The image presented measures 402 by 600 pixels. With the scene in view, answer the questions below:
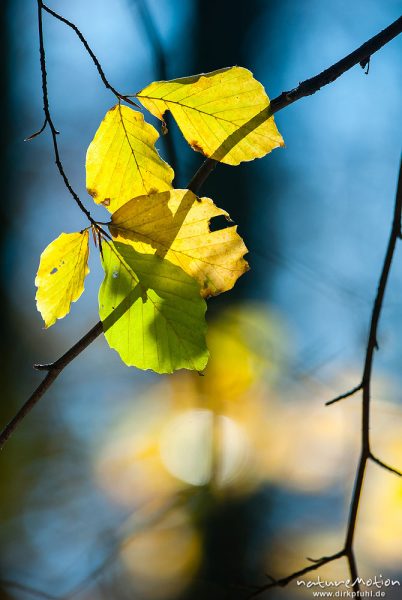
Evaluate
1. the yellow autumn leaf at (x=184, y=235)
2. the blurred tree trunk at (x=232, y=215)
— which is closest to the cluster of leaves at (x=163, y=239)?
the yellow autumn leaf at (x=184, y=235)

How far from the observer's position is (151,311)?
0.47m

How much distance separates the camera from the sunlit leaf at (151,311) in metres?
0.44

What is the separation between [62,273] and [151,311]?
0.08 m

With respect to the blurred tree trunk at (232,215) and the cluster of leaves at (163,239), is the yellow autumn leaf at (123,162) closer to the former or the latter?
the cluster of leaves at (163,239)

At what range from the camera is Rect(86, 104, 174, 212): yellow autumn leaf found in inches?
19.0

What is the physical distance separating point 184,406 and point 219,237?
2.02m

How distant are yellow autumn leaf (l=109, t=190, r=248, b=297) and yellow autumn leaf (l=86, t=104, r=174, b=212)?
0.14ft

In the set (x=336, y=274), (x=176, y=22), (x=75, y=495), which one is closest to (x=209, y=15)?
(x=176, y=22)

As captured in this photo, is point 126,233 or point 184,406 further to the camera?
point 184,406

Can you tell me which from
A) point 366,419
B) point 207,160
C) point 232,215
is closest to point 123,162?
point 207,160

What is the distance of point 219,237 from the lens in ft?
1.53

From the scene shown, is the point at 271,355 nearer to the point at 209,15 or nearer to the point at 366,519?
the point at 366,519

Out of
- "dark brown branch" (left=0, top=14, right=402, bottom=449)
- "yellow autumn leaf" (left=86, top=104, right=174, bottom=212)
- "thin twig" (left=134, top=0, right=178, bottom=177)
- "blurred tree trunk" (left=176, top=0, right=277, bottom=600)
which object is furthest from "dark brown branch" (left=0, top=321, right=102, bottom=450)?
"blurred tree trunk" (left=176, top=0, right=277, bottom=600)

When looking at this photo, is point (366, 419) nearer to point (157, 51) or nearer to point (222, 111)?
point (222, 111)
